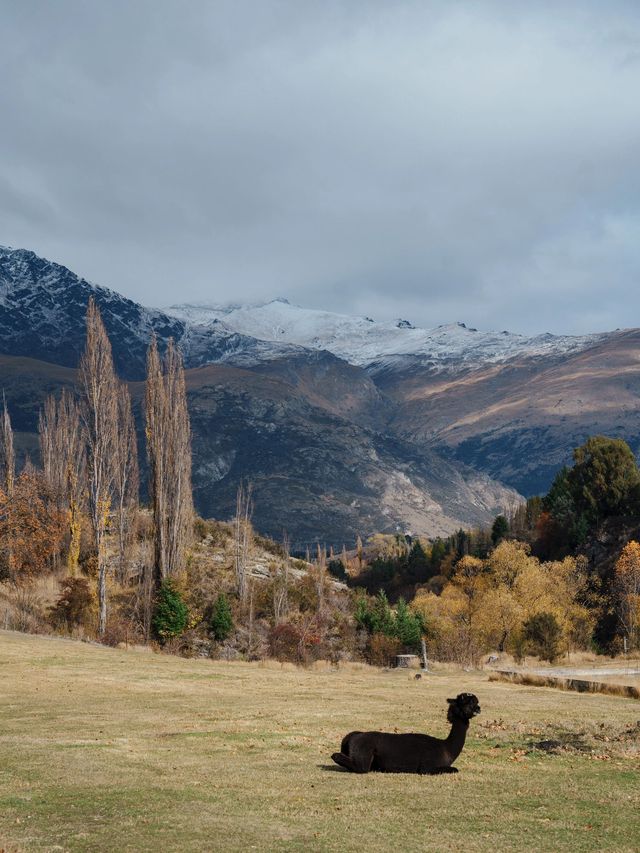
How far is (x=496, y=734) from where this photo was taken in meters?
17.3

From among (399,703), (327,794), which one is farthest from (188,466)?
(327,794)

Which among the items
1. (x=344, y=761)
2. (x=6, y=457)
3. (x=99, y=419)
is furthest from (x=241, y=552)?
(x=344, y=761)

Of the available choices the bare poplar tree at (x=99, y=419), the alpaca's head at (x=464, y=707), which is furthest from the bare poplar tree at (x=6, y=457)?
the alpaca's head at (x=464, y=707)

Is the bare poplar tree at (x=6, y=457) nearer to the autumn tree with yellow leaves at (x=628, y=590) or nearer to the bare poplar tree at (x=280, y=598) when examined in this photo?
the bare poplar tree at (x=280, y=598)

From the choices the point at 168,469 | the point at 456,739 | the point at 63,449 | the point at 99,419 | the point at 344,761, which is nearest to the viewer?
the point at 344,761

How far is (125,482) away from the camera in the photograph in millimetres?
77125

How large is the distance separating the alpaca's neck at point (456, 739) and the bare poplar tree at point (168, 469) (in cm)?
4984

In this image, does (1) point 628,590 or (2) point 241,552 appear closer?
(1) point 628,590

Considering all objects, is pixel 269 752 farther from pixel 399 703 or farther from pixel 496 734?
pixel 399 703

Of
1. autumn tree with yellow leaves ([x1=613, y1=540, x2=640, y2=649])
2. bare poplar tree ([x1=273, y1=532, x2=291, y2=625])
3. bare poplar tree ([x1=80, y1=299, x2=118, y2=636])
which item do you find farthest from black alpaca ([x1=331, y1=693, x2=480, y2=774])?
autumn tree with yellow leaves ([x1=613, y1=540, x2=640, y2=649])

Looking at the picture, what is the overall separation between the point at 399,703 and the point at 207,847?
16.0 m

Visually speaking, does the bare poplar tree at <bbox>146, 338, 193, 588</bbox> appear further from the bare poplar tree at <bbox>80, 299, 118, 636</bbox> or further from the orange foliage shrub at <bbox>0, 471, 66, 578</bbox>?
the orange foliage shrub at <bbox>0, 471, 66, 578</bbox>

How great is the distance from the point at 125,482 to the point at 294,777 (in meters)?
66.8

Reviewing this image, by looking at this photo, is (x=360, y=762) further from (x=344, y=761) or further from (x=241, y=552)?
(x=241, y=552)
